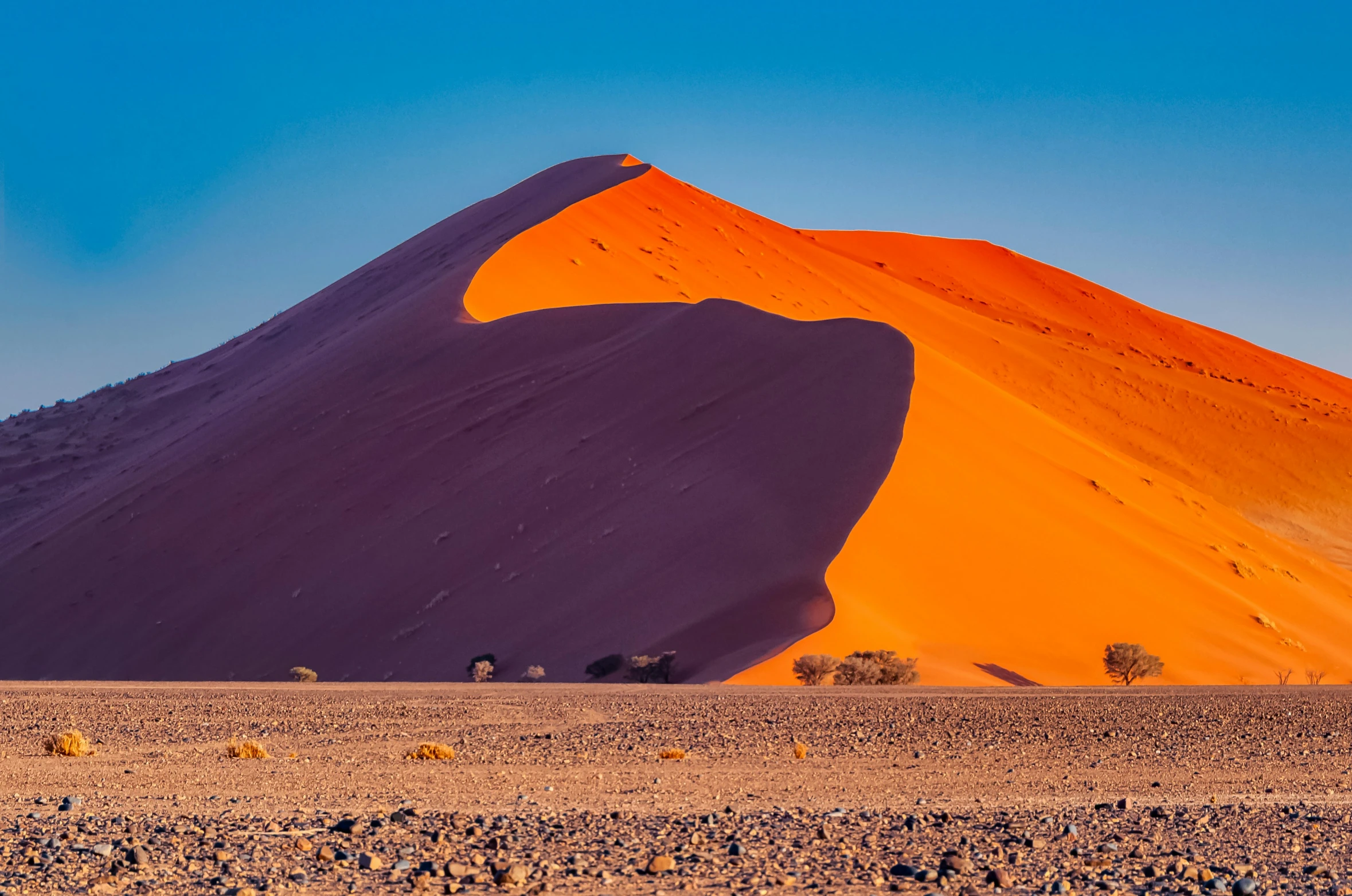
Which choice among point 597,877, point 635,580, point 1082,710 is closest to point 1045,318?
point 635,580

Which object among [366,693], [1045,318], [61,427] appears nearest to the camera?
[366,693]

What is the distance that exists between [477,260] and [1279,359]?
205 feet

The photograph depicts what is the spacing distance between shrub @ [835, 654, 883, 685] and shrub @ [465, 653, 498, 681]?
6923mm

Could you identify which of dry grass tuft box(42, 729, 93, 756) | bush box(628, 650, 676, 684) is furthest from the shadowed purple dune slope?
dry grass tuft box(42, 729, 93, 756)

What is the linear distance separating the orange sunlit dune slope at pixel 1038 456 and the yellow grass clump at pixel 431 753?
27.6ft

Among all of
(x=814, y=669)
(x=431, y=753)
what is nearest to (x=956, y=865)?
(x=431, y=753)

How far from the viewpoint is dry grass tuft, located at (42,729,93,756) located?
38.0ft

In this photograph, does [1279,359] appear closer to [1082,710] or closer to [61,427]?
[61,427]

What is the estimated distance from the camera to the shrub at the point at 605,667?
21297 millimetres

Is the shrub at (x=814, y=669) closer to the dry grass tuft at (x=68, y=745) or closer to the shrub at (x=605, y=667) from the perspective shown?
the shrub at (x=605, y=667)

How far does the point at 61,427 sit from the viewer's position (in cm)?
5866

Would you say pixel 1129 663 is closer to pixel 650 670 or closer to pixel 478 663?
pixel 650 670

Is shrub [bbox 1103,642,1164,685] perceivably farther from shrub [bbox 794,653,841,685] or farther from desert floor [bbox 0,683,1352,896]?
shrub [bbox 794,653,841,685]

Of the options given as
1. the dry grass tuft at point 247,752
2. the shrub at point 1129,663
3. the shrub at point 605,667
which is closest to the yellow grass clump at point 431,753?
the dry grass tuft at point 247,752
